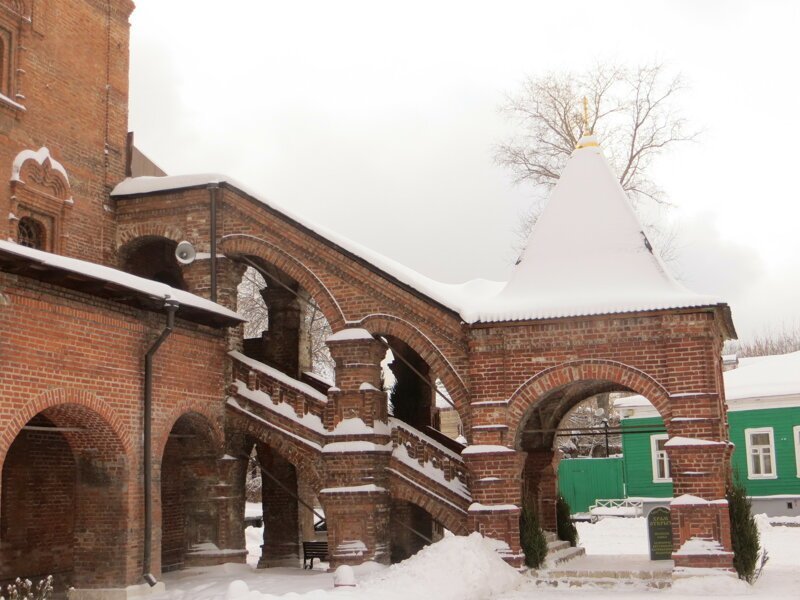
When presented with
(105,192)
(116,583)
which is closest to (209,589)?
(116,583)

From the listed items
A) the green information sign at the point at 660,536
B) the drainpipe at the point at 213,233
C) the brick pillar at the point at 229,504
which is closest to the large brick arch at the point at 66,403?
the brick pillar at the point at 229,504

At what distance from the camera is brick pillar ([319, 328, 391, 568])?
1553 centimetres

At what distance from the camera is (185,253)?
16.9 m

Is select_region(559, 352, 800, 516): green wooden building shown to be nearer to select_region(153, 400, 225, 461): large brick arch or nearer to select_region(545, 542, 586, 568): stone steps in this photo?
select_region(545, 542, 586, 568): stone steps

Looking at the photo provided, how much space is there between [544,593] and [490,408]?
2931 mm

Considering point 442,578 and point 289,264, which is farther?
point 289,264

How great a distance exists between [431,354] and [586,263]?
9.77 ft

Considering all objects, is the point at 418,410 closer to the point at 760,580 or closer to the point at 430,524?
the point at 430,524

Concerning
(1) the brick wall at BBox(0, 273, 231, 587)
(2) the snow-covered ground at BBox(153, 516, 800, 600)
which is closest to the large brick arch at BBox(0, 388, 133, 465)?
(1) the brick wall at BBox(0, 273, 231, 587)

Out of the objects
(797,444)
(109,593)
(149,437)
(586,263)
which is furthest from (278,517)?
(797,444)

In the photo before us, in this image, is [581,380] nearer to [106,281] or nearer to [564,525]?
[564,525]

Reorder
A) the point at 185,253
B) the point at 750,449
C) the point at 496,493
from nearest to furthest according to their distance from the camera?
the point at 496,493 → the point at 185,253 → the point at 750,449

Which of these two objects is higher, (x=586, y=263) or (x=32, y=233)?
(x=32, y=233)

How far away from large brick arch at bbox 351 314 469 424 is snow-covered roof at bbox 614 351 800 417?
1489 centimetres
